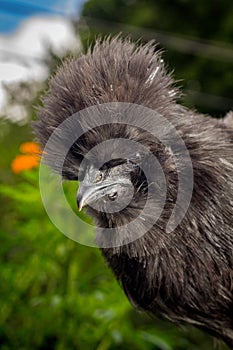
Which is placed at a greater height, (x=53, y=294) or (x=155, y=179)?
(x=155, y=179)

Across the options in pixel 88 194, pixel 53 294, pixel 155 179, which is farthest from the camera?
pixel 53 294

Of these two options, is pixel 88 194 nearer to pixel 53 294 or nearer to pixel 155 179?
pixel 155 179

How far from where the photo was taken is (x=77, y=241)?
4.95 metres

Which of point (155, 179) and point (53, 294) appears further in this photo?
point (53, 294)

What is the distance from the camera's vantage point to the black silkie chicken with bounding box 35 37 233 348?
347cm

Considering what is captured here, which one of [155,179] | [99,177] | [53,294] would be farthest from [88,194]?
[53,294]

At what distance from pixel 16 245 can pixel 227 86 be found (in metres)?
9.89

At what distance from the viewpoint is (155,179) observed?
3494 mm

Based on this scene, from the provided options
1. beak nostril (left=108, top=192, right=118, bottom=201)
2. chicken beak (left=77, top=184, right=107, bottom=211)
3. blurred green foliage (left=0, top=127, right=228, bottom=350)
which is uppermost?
chicken beak (left=77, top=184, right=107, bottom=211)

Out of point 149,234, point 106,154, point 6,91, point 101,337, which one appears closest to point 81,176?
point 106,154

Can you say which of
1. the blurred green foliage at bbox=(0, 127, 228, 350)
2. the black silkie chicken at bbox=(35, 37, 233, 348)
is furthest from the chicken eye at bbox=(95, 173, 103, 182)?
the blurred green foliage at bbox=(0, 127, 228, 350)

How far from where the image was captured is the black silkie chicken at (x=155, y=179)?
3.47 m

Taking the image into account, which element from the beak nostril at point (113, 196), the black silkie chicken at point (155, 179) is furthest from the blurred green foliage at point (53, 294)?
the beak nostril at point (113, 196)

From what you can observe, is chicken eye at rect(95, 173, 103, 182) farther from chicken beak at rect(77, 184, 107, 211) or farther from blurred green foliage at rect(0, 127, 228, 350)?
blurred green foliage at rect(0, 127, 228, 350)
